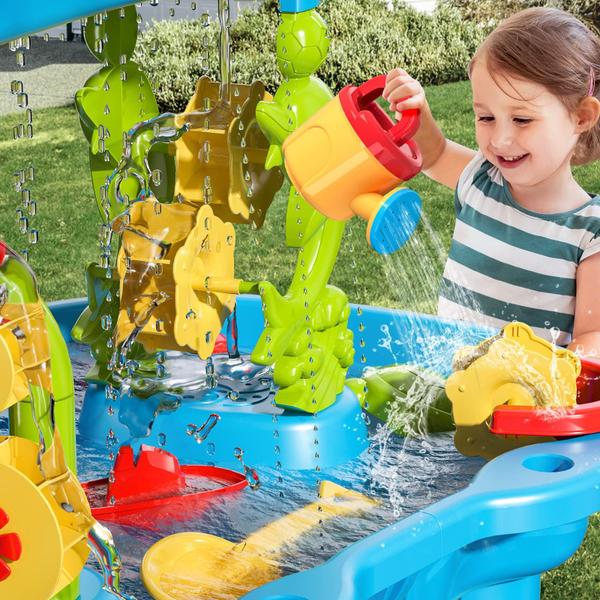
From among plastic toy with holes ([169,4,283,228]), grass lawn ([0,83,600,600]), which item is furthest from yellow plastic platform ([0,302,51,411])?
grass lawn ([0,83,600,600])

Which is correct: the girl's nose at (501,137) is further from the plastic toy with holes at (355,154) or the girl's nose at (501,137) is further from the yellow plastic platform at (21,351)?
the yellow plastic platform at (21,351)

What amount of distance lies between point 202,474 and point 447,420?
0.37m

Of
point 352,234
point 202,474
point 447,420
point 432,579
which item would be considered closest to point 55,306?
point 202,474

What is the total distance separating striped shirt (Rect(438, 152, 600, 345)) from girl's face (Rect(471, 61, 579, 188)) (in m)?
0.09

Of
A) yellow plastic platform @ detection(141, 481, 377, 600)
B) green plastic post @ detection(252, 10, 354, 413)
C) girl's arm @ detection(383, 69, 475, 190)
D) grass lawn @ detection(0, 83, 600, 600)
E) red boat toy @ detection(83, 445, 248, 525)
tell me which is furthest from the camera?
grass lawn @ detection(0, 83, 600, 600)

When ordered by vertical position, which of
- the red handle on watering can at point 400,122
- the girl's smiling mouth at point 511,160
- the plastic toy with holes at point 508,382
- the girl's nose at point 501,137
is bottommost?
the plastic toy with holes at point 508,382

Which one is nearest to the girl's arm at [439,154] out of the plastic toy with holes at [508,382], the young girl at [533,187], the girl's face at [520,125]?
the young girl at [533,187]

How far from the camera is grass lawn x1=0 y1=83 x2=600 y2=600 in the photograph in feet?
10.4

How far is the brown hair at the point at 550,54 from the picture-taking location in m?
1.64

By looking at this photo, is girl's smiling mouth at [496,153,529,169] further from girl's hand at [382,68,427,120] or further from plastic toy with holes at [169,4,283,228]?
plastic toy with holes at [169,4,283,228]

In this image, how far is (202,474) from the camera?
1.61m

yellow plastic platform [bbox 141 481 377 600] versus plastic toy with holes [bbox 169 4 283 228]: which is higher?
plastic toy with holes [bbox 169 4 283 228]

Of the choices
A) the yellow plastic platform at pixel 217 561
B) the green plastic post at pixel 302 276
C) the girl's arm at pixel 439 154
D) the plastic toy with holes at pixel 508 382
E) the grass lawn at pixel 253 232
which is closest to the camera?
the yellow plastic platform at pixel 217 561

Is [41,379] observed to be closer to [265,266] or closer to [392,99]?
[392,99]
